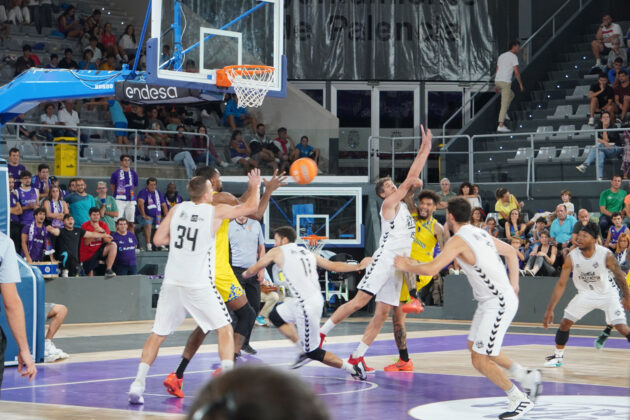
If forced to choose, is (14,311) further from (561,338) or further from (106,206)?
(106,206)

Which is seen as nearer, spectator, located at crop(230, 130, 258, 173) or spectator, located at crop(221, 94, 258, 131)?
spectator, located at crop(230, 130, 258, 173)

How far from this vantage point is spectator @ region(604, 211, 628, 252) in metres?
18.2

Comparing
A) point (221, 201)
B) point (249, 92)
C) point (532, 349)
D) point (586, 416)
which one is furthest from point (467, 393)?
point (249, 92)

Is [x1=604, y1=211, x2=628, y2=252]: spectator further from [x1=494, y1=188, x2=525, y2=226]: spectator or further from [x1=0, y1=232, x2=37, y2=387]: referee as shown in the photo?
[x1=0, y1=232, x2=37, y2=387]: referee

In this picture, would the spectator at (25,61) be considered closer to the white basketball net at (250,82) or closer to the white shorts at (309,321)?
the white basketball net at (250,82)

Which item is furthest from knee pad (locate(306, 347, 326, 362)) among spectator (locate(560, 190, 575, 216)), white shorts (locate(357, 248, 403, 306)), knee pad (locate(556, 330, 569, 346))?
spectator (locate(560, 190, 575, 216))

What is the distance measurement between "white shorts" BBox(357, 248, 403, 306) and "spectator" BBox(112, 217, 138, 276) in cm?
890

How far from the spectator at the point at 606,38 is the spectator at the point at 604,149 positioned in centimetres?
418

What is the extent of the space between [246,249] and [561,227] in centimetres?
844

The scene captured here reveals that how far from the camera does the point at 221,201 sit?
9.93m

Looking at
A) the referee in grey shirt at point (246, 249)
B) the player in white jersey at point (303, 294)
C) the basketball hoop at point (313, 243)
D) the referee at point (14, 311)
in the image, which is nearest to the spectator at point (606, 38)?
the basketball hoop at point (313, 243)

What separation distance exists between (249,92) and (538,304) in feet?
26.4

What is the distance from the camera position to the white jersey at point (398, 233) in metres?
11.0

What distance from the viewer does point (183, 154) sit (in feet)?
74.5
